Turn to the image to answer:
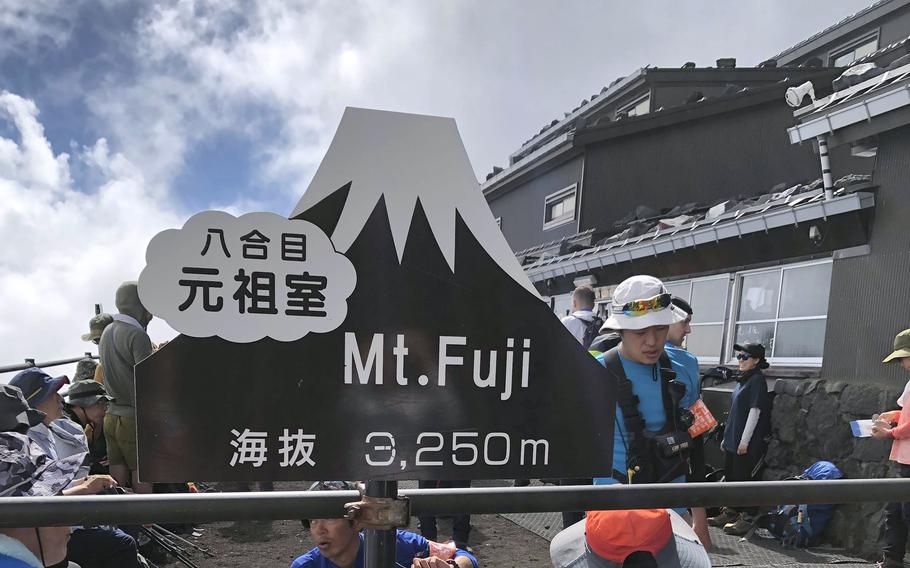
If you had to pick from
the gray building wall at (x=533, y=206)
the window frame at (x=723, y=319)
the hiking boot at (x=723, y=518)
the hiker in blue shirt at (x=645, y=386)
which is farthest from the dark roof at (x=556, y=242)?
the hiker in blue shirt at (x=645, y=386)

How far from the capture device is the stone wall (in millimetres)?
5512

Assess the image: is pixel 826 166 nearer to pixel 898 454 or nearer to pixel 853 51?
pixel 898 454

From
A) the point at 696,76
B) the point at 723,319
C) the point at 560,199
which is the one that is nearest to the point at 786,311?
the point at 723,319

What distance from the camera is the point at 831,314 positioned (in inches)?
255

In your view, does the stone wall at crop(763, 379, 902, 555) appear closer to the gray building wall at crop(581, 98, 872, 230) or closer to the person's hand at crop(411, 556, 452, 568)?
the person's hand at crop(411, 556, 452, 568)

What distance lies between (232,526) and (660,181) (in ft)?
35.2

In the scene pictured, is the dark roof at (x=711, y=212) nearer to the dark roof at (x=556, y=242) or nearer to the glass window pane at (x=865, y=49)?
the dark roof at (x=556, y=242)

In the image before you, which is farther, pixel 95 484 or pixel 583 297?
pixel 583 297

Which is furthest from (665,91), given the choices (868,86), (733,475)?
(733,475)

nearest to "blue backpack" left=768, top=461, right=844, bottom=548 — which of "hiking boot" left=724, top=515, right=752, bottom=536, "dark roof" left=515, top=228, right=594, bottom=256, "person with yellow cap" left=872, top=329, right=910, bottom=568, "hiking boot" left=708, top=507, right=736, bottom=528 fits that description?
"hiking boot" left=724, top=515, right=752, bottom=536

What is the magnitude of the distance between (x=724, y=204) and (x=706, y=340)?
1919 millimetres

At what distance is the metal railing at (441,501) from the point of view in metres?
1.31

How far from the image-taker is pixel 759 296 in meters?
7.84

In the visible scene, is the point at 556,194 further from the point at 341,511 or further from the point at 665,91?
the point at 341,511
